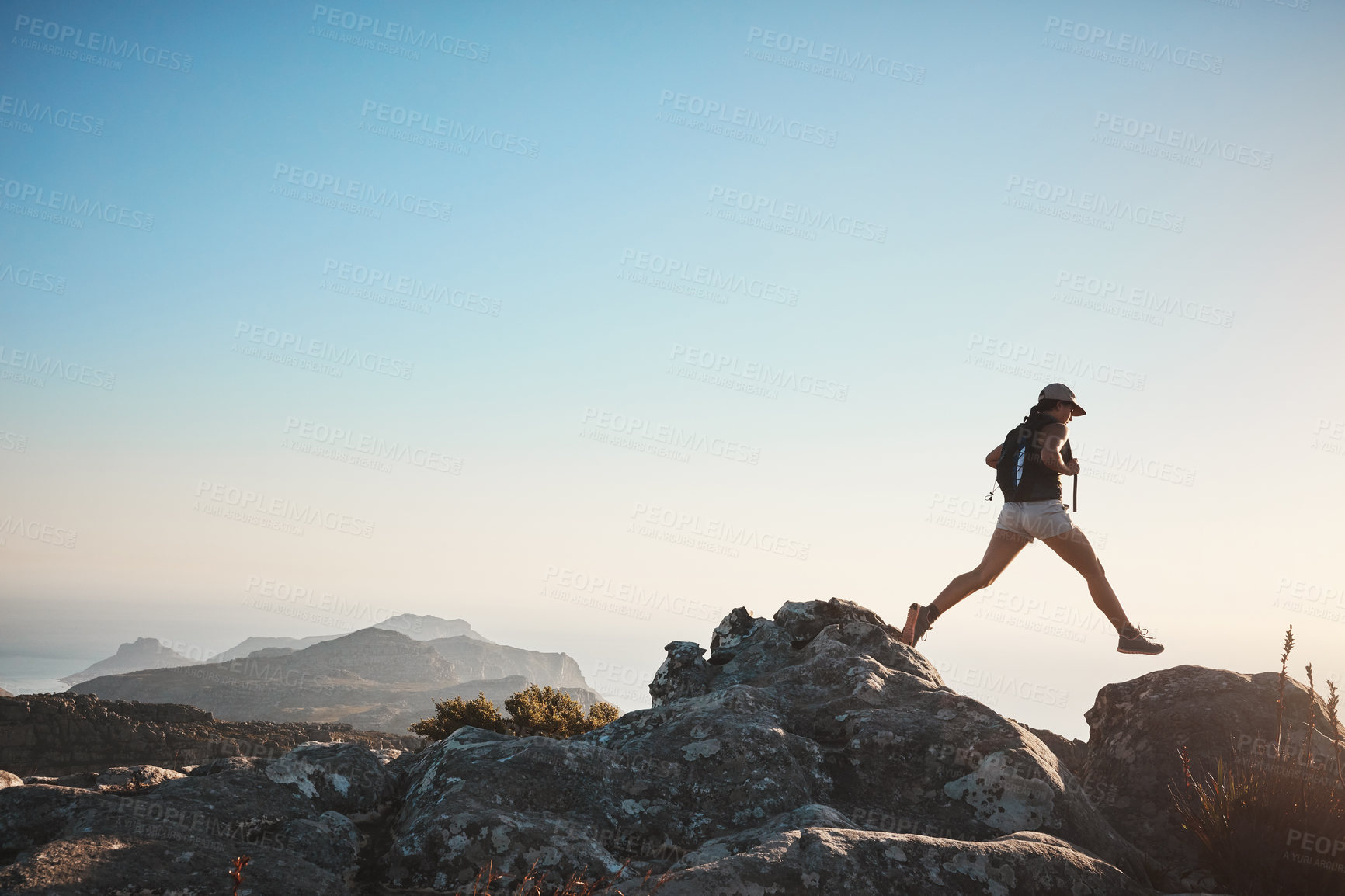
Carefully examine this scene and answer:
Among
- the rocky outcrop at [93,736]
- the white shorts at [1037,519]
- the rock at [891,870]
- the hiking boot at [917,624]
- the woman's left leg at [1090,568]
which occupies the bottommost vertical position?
the rocky outcrop at [93,736]

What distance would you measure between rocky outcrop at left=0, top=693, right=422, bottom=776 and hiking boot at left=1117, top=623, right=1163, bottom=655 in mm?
29278

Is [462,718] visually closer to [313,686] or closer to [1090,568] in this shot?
[1090,568]

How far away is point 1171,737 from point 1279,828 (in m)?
2.20

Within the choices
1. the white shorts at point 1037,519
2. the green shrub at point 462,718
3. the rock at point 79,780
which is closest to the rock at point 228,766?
the rock at point 79,780

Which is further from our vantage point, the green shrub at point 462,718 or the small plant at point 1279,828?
the green shrub at point 462,718

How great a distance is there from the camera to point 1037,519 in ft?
26.3

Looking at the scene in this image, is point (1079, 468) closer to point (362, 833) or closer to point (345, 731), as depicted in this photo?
point (362, 833)

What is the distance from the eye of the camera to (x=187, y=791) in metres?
4.46

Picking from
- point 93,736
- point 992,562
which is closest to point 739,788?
point 992,562

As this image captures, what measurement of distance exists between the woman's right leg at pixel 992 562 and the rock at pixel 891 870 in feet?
14.1

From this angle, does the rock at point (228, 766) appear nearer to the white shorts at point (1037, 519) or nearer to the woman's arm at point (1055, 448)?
the white shorts at point (1037, 519)

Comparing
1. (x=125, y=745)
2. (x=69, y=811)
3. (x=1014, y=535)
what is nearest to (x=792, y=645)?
(x=1014, y=535)

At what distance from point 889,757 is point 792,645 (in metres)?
3.46

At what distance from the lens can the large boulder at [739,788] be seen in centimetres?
427
